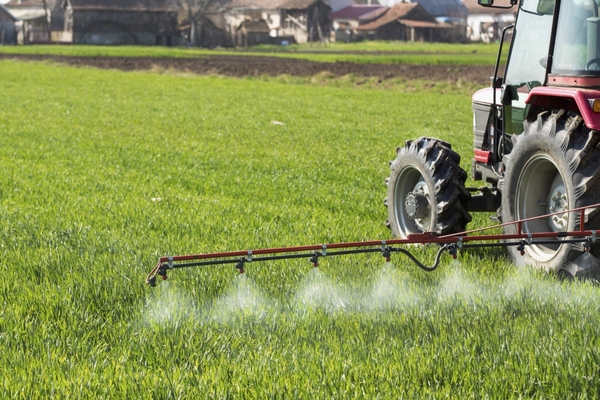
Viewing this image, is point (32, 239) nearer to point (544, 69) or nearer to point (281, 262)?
point (281, 262)

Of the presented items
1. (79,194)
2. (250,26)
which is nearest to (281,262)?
(79,194)

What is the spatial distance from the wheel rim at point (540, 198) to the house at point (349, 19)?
102 m

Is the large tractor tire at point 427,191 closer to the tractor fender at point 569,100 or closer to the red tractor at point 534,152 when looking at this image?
the red tractor at point 534,152

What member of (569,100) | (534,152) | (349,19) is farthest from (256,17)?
(534,152)

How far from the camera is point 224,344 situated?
14.9 feet

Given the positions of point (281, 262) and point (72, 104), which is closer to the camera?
point (281, 262)

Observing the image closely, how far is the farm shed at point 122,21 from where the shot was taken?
309 ft

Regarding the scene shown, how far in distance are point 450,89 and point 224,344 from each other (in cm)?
3060

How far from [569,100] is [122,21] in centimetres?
9333

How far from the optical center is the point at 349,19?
115m

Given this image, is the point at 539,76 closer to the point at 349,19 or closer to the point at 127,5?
the point at 127,5

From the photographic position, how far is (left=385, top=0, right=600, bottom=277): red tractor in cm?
536

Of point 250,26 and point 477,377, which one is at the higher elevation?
point 250,26

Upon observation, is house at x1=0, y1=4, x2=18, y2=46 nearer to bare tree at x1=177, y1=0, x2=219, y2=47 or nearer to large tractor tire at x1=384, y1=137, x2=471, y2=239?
bare tree at x1=177, y1=0, x2=219, y2=47
